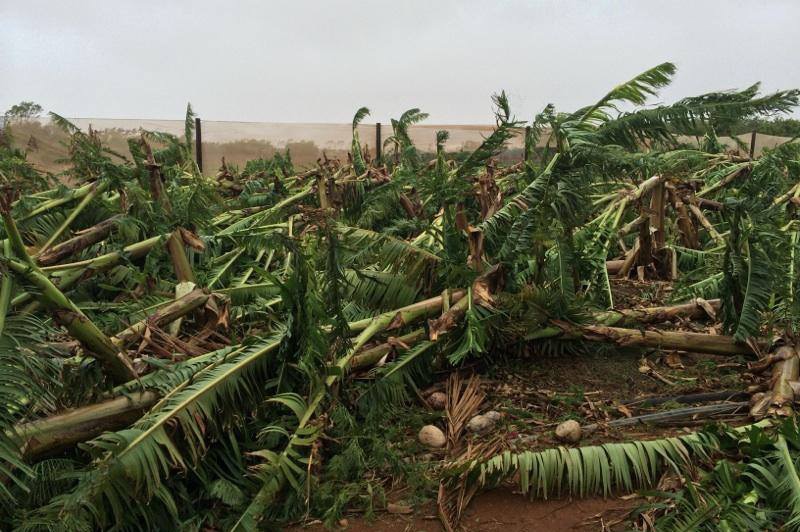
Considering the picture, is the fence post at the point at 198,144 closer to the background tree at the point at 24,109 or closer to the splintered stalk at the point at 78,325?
the background tree at the point at 24,109

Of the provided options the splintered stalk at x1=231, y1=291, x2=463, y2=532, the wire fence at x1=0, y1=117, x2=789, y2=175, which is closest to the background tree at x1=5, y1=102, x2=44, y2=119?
the wire fence at x1=0, y1=117, x2=789, y2=175

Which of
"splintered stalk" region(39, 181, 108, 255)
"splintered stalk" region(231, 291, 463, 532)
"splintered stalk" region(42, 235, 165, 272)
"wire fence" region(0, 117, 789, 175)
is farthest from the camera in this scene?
"wire fence" region(0, 117, 789, 175)

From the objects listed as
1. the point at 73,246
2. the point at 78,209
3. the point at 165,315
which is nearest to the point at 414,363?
the point at 165,315

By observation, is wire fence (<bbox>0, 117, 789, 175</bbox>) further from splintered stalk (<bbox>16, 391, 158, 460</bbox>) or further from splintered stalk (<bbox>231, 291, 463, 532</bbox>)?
splintered stalk (<bbox>16, 391, 158, 460</bbox>)

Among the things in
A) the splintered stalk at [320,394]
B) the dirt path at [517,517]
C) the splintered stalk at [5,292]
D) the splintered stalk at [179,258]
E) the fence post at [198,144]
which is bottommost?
the dirt path at [517,517]

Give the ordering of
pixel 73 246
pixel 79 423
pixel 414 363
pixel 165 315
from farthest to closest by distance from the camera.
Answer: pixel 73 246 → pixel 414 363 → pixel 165 315 → pixel 79 423

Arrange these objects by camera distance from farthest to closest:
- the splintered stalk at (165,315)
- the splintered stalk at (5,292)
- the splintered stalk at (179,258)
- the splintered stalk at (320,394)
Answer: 1. the splintered stalk at (179,258)
2. the splintered stalk at (165,315)
3. the splintered stalk at (320,394)
4. the splintered stalk at (5,292)

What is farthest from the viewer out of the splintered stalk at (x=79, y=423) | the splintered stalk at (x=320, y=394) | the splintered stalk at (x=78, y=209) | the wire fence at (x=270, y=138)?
the wire fence at (x=270, y=138)

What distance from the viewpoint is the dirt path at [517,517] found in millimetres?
2719

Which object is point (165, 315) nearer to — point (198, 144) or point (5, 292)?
point (5, 292)

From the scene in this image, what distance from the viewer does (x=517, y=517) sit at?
2787 mm

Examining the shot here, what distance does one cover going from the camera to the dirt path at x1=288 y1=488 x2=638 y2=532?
8.92 ft

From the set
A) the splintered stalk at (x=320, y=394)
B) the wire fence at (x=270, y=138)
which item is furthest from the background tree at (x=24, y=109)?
the splintered stalk at (x=320, y=394)

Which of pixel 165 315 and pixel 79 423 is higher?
pixel 165 315
